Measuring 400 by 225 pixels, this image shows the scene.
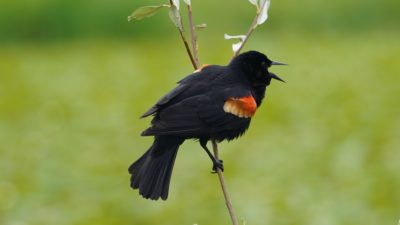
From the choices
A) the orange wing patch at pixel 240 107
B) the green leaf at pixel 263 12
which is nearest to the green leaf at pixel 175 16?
the green leaf at pixel 263 12

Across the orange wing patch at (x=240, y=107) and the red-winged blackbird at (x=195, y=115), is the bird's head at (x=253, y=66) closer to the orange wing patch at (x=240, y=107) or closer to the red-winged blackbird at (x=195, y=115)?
the red-winged blackbird at (x=195, y=115)

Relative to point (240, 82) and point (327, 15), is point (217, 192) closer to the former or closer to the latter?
point (240, 82)

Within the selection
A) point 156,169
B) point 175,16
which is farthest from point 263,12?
point 156,169

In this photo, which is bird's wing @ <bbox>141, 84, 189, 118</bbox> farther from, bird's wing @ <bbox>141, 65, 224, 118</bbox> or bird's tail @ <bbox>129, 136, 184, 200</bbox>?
bird's tail @ <bbox>129, 136, 184, 200</bbox>

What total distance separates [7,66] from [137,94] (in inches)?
105

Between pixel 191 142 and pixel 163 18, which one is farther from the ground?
pixel 163 18

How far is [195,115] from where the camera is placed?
2838mm

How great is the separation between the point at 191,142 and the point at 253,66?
5486mm

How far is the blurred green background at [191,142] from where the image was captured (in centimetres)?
648

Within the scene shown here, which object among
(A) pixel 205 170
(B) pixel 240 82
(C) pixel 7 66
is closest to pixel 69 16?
(C) pixel 7 66

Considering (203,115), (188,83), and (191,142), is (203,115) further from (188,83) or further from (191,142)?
(191,142)

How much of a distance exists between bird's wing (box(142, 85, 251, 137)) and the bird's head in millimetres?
106

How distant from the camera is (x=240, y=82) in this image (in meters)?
3.03

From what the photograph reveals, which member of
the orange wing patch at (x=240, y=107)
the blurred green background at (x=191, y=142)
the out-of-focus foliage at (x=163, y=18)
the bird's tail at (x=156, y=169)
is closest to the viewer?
the bird's tail at (x=156, y=169)
